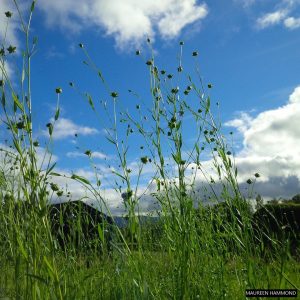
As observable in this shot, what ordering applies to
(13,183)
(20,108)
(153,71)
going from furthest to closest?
(153,71), (13,183), (20,108)

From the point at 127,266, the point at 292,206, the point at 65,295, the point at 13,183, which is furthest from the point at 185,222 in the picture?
the point at 292,206

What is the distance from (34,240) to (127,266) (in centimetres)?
90

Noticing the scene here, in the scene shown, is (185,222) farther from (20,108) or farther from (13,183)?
(13,183)

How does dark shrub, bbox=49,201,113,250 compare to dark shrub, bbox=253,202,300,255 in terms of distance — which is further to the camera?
dark shrub, bbox=49,201,113,250

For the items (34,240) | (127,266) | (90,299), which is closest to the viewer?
(34,240)

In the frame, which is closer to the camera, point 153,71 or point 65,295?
point 65,295

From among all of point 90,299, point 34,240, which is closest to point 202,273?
point 90,299

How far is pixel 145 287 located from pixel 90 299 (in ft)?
4.02

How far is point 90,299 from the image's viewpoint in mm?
2953

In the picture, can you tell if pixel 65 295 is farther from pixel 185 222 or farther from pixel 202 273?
pixel 202 273

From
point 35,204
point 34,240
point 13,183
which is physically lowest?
point 34,240

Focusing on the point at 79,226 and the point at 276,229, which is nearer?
the point at 79,226

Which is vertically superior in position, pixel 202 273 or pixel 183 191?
pixel 183 191

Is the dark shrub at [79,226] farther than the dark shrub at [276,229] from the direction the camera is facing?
Yes
